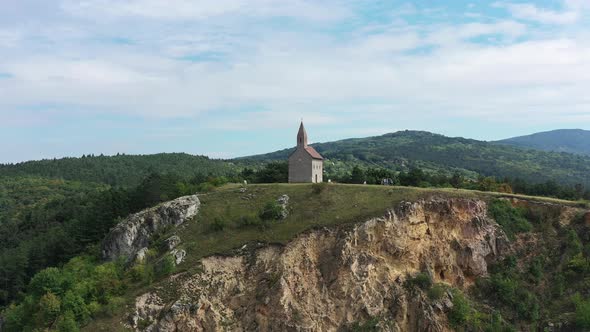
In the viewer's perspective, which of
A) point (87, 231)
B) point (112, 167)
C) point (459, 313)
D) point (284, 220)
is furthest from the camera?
point (112, 167)

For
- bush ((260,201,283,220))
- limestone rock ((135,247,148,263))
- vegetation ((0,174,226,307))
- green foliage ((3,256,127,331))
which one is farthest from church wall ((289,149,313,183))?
green foliage ((3,256,127,331))

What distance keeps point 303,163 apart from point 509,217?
21880 millimetres

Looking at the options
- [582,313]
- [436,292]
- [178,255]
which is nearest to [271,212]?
[178,255]

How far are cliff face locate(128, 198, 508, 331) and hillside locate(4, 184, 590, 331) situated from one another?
0.30ft

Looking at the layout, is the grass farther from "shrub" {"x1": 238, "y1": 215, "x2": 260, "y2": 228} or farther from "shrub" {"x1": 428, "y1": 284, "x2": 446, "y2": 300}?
"shrub" {"x1": 428, "y1": 284, "x2": 446, "y2": 300}

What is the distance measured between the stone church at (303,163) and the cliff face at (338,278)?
13.6 m

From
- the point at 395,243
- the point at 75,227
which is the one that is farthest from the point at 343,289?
the point at 75,227

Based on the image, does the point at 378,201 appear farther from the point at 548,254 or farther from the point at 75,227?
the point at 75,227

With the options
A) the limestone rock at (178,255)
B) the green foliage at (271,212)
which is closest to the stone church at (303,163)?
the green foliage at (271,212)

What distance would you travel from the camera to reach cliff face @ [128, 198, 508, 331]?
4231 cm

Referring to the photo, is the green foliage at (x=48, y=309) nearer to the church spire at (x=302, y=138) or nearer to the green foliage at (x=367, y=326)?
the green foliage at (x=367, y=326)

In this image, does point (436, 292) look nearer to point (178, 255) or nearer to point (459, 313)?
point (459, 313)

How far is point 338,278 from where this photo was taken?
44625 mm

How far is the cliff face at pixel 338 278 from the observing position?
42.3 metres
